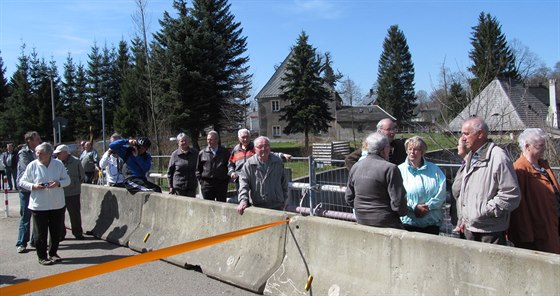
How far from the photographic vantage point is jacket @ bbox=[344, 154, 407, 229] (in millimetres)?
4070

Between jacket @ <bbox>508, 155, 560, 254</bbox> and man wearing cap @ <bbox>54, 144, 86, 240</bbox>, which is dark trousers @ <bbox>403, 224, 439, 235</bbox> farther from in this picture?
man wearing cap @ <bbox>54, 144, 86, 240</bbox>

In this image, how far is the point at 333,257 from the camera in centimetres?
431

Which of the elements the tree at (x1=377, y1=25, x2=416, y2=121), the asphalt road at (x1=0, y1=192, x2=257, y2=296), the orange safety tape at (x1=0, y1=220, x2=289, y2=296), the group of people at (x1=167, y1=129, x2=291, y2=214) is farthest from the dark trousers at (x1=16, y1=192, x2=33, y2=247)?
the tree at (x1=377, y1=25, x2=416, y2=121)

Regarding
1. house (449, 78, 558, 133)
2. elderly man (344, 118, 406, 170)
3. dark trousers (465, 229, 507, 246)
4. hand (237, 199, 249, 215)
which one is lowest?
dark trousers (465, 229, 507, 246)

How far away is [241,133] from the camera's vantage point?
6.91 m

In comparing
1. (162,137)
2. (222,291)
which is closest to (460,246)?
(222,291)

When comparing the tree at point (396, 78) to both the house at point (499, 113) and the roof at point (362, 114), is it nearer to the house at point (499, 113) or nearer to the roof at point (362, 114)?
the roof at point (362, 114)

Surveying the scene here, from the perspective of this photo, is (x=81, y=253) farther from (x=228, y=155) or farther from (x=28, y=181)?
(x=228, y=155)

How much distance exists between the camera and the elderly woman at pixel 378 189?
160 inches

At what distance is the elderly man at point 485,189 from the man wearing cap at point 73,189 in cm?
674

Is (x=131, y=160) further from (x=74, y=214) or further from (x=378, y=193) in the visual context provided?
(x=378, y=193)

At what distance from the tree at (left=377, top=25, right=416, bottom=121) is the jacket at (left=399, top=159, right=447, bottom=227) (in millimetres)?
70845

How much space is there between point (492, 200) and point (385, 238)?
935 millimetres

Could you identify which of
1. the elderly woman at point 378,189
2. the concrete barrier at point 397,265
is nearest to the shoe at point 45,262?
the concrete barrier at point 397,265
